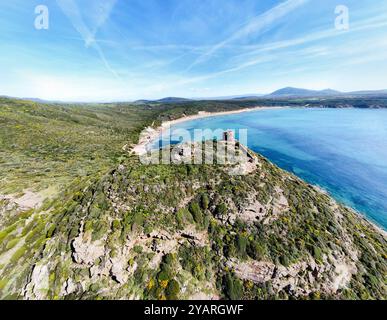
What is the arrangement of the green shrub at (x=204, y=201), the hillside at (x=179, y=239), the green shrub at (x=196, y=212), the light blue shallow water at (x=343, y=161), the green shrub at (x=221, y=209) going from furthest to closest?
the light blue shallow water at (x=343, y=161) → the green shrub at (x=204, y=201) → the green shrub at (x=221, y=209) → the green shrub at (x=196, y=212) → the hillside at (x=179, y=239)

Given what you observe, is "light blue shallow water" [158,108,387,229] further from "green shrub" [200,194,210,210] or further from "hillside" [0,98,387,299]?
"green shrub" [200,194,210,210]

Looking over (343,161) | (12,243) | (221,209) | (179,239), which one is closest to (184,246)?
(179,239)

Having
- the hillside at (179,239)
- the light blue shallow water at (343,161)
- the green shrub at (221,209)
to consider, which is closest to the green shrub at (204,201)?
the hillside at (179,239)

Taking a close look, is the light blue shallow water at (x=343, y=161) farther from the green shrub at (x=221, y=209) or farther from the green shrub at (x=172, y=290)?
the green shrub at (x=172, y=290)

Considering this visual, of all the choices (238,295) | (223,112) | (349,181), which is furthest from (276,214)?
(223,112)

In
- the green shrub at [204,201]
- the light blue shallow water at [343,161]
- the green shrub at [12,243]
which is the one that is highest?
the green shrub at [204,201]

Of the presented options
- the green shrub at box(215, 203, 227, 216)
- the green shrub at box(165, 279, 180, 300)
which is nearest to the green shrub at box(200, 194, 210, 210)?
the green shrub at box(215, 203, 227, 216)
